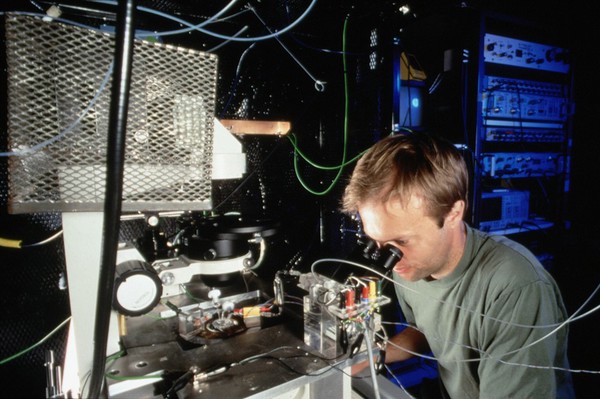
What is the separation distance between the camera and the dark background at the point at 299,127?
1.55m

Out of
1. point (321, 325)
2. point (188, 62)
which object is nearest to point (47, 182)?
point (188, 62)

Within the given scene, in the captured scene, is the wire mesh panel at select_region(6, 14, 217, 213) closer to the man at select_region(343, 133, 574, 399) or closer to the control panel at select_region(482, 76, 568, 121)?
the man at select_region(343, 133, 574, 399)

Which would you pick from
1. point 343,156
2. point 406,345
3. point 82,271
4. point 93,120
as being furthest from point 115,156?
point 343,156

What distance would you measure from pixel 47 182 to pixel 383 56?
1840 mm

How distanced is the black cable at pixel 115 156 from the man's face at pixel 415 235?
0.90 m

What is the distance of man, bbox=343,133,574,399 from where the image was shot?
103 centimetres

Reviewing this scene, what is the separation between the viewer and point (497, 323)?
110 cm

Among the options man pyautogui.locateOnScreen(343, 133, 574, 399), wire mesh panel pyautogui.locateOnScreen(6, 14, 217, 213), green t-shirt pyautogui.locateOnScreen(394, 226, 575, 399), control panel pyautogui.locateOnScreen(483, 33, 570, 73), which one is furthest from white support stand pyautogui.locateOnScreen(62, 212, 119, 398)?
control panel pyautogui.locateOnScreen(483, 33, 570, 73)

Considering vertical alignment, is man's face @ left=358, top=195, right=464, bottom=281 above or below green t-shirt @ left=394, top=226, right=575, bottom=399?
above

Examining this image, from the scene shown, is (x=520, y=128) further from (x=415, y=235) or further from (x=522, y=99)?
(x=415, y=235)

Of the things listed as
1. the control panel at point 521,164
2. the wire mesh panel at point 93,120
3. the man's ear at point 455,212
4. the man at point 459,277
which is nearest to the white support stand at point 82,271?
the wire mesh panel at point 93,120

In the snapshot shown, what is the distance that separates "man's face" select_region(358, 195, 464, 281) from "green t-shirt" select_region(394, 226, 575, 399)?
0.24 feet

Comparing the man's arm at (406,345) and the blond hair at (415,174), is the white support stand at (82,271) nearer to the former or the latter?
the blond hair at (415,174)

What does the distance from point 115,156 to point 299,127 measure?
1847mm
